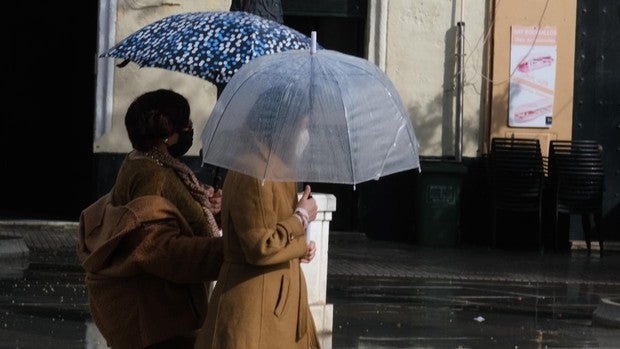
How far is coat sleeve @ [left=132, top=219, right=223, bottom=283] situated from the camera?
5.21 m

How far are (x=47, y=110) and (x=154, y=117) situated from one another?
606 inches

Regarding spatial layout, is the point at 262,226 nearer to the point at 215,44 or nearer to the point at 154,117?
the point at 154,117

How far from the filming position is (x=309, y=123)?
5.30 metres

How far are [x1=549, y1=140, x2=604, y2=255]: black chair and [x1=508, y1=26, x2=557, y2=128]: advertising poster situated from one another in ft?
1.84

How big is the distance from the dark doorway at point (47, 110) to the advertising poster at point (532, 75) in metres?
5.52

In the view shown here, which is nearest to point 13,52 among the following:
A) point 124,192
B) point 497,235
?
point 497,235

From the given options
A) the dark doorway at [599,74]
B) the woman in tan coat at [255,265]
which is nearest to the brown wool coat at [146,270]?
the woman in tan coat at [255,265]

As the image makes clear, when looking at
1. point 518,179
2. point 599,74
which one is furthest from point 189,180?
point 599,74

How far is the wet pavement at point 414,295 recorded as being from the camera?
10203mm

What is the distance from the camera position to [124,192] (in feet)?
17.7

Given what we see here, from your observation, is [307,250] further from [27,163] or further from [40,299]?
[27,163]

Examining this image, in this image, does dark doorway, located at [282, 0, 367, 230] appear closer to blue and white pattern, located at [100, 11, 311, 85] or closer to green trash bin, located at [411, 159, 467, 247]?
green trash bin, located at [411, 159, 467, 247]

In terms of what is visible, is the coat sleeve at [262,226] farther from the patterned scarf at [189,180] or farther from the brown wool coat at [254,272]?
the patterned scarf at [189,180]

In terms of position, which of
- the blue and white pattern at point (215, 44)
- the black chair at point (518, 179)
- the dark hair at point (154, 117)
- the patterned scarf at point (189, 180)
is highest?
the blue and white pattern at point (215, 44)
